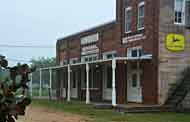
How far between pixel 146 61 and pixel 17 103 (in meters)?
26.0

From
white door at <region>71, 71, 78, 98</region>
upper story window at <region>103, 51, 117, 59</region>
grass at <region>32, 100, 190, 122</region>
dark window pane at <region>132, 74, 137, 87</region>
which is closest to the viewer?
grass at <region>32, 100, 190, 122</region>

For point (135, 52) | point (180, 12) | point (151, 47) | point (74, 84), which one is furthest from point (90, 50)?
point (180, 12)

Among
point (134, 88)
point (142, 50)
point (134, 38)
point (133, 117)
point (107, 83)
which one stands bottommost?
point (133, 117)

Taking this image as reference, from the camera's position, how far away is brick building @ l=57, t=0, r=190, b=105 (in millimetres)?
26781

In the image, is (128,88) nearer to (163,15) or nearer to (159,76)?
(159,76)

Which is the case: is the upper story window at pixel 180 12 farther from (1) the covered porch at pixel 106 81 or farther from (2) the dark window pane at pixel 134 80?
(2) the dark window pane at pixel 134 80

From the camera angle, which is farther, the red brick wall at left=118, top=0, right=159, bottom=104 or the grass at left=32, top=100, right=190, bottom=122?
the red brick wall at left=118, top=0, right=159, bottom=104

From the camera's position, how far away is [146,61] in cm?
2792

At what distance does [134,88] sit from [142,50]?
9.62 ft

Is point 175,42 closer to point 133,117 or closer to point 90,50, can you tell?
point 133,117

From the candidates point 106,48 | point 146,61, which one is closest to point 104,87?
point 106,48

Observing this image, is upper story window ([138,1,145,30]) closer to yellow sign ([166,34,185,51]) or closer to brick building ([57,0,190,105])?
brick building ([57,0,190,105])

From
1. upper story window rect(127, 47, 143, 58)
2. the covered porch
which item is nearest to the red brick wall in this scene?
upper story window rect(127, 47, 143, 58)

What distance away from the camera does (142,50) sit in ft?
93.5
